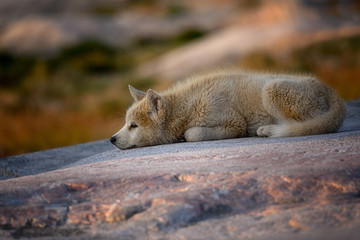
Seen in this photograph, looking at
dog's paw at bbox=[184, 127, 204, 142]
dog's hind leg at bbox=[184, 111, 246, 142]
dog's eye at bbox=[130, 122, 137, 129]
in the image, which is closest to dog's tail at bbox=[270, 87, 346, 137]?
dog's hind leg at bbox=[184, 111, 246, 142]

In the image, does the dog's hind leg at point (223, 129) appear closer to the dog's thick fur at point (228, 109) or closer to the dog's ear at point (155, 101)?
the dog's thick fur at point (228, 109)

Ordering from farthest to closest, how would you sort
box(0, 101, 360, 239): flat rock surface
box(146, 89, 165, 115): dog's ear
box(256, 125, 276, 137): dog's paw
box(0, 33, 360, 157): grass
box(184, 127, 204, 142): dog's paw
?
box(0, 33, 360, 157): grass < box(146, 89, 165, 115): dog's ear < box(184, 127, 204, 142): dog's paw < box(256, 125, 276, 137): dog's paw < box(0, 101, 360, 239): flat rock surface

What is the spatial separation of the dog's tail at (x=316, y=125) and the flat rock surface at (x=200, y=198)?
1090mm

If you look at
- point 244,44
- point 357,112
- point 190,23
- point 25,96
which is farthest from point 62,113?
point 190,23

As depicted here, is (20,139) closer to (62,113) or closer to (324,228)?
(62,113)

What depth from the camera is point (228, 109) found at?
21.7 ft

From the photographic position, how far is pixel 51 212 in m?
3.76

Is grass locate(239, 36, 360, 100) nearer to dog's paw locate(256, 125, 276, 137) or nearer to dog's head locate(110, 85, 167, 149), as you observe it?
dog's head locate(110, 85, 167, 149)

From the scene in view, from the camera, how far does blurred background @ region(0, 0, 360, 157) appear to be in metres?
15.4

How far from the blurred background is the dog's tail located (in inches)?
108

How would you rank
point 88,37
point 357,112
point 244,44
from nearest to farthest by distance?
1. point 357,112
2. point 244,44
3. point 88,37

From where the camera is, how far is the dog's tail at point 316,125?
19.4 ft

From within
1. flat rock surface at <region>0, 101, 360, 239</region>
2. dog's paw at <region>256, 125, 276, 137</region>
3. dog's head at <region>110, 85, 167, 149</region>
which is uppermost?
dog's head at <region>110, 85, 167, 149</region>

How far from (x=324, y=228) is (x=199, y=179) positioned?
1202mm
